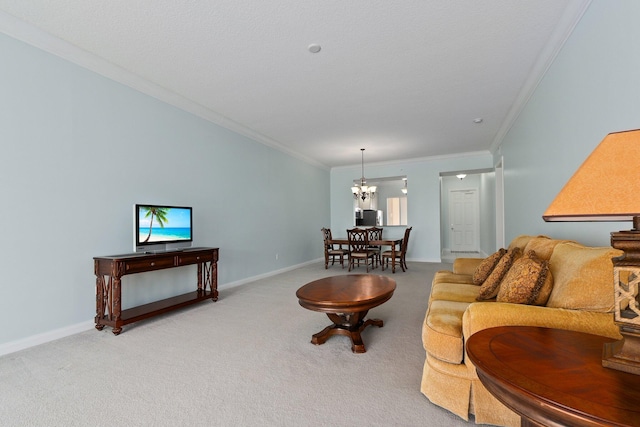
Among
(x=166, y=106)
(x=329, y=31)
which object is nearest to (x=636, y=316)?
(x=329, y=31)

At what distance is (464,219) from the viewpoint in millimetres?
10117

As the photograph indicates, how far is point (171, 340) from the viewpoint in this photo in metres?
2.73

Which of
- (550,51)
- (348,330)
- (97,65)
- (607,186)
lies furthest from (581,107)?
(97,65)

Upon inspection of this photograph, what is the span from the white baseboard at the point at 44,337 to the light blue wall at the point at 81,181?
0.04 meters

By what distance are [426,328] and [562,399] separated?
1.02 meters

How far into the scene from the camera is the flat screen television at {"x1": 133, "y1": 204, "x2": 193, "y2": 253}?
10.8ft

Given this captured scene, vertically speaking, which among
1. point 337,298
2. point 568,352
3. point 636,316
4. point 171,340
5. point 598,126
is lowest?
point 171,340

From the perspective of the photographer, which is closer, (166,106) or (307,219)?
(166,106)

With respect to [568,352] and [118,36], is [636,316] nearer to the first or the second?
[568,352]

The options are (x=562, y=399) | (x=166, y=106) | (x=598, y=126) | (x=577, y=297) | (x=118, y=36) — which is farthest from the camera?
(x=166, y=106)

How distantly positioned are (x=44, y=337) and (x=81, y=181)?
1446 mm

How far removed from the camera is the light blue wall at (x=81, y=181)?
2570 mm

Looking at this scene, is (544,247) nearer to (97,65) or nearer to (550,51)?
(550,51)

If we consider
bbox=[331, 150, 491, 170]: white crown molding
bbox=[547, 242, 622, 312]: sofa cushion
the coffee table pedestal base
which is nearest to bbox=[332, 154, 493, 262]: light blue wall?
bbox=[331, 150, 491, 170]: white crown molding
